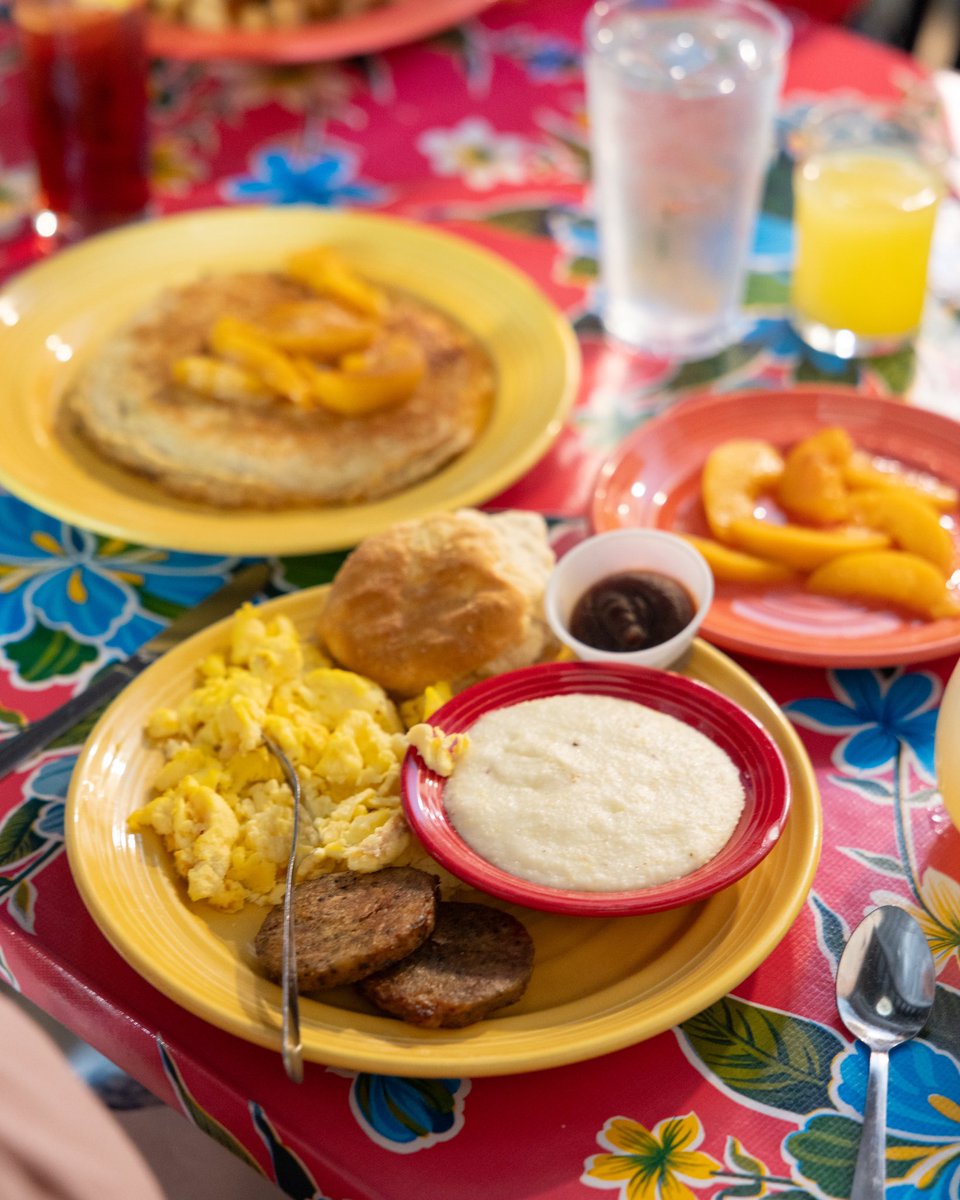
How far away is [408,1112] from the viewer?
1023mm

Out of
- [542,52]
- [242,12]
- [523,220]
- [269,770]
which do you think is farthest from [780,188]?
[269,770]

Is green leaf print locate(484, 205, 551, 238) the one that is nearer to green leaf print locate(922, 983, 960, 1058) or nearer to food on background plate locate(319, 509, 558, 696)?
food on background plate locate(319, 509, 558, 696)

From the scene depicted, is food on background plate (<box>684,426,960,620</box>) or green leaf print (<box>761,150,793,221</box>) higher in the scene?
green leaf print (<box>761,150,793,221</box>)

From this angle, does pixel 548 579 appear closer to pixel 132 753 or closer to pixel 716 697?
pixel 716 697

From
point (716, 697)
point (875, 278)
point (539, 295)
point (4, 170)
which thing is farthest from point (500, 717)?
point (4, 170)

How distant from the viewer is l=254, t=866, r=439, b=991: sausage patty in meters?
1.04

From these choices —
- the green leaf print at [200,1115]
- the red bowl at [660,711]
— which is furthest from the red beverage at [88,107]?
the green leaf print at [200,1115]

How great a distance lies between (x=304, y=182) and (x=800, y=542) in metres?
1.32

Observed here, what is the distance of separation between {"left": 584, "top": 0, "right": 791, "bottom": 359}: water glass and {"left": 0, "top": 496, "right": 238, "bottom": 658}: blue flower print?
0.80 m

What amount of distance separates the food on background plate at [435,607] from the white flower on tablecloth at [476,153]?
44.6 inches

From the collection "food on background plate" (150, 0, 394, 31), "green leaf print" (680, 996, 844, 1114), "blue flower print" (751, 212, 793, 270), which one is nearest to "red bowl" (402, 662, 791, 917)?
"green leaf print" (680, 996, 844, 1114)

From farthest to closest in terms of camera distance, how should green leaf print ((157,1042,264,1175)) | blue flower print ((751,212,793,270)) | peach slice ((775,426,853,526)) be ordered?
blue flower print ((751,212,793,270))
peach slice ((775,426,853,526))
green leaf print ((157,1042,264,1175))

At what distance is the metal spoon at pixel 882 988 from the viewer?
1.04 m

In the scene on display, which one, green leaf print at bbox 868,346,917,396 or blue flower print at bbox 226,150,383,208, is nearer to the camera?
green leaf print at bbox 868,346,917,396
